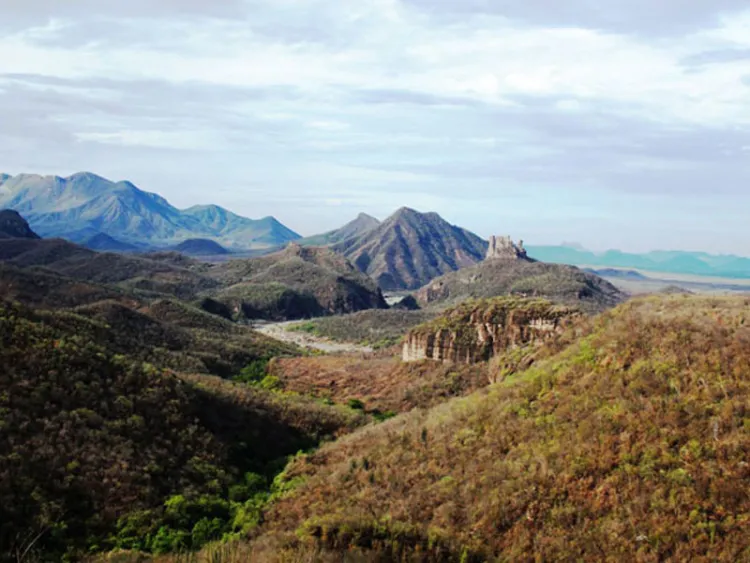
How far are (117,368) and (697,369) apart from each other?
77.3 ft

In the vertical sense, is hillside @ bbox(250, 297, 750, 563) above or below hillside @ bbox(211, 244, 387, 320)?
above

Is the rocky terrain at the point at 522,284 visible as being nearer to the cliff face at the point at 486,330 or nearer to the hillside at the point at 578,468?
the cliff face at the point at 486,330

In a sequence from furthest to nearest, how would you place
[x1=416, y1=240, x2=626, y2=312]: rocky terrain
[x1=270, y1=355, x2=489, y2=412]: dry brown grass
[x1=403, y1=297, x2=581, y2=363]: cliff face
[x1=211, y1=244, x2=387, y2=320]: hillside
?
[x1=211, y1=244, x2=387, y2=320]: hillside < [x1=416, y1=240, x2=626, y2=312]: rocky terrain < [x1=403, y1=297, x2=581, y2=363]: cliff face < [x1=270, y1=355, x2=489, y2=412]: dry brown grass

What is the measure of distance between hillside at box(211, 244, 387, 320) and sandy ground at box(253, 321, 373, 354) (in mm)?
10725

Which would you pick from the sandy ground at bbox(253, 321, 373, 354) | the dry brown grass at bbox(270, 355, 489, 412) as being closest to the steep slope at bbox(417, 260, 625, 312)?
the sandy ground at bbox(253, 321, 373, 354)

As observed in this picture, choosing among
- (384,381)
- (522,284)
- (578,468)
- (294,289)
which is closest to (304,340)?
(294,289)

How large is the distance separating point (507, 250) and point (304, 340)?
94.5 meters

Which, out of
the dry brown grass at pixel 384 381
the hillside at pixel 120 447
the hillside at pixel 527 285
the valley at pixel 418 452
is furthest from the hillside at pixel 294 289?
the valley at pixel 418 452

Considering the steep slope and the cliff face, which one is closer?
the cliff face

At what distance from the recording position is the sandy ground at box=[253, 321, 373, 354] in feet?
307

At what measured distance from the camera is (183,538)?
18.7m

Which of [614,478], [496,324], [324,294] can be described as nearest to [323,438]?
[496,324]

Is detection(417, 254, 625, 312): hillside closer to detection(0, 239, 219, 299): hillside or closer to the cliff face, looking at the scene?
the cliff face

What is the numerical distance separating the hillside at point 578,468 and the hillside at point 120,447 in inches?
126
